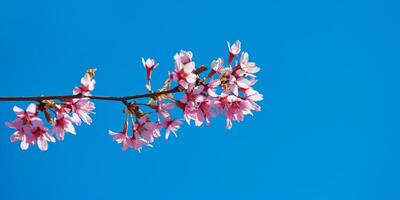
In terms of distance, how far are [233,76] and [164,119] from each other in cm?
54

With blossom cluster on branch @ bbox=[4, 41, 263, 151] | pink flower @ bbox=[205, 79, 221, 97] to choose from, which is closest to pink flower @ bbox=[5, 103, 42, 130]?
blossom cluster on branch @ bbox=[4, 41, 263, 151]

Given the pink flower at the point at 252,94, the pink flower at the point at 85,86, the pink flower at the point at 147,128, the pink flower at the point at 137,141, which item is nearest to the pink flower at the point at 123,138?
the pink flower at the point at 137,141

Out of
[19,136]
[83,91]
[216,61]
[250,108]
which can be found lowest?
[19,136]

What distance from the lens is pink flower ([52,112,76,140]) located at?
9.43ft

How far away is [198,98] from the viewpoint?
112 inches

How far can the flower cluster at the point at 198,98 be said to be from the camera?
2.86 meters

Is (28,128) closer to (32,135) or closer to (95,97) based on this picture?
(32,135)

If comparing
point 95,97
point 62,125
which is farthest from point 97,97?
point 62,125

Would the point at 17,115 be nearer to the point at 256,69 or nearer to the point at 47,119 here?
Answer: the point at 47,119

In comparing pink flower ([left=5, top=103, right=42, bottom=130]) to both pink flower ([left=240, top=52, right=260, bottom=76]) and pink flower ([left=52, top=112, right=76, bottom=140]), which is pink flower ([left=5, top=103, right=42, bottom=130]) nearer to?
pink flower ([left=52, top=112, right=76, bottom=140])

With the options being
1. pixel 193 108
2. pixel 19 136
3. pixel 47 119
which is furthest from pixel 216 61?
pixel 19 136

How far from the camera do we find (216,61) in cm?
302

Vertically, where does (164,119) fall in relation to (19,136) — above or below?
above

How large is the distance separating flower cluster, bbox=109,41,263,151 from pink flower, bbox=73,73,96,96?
27 centimetres
